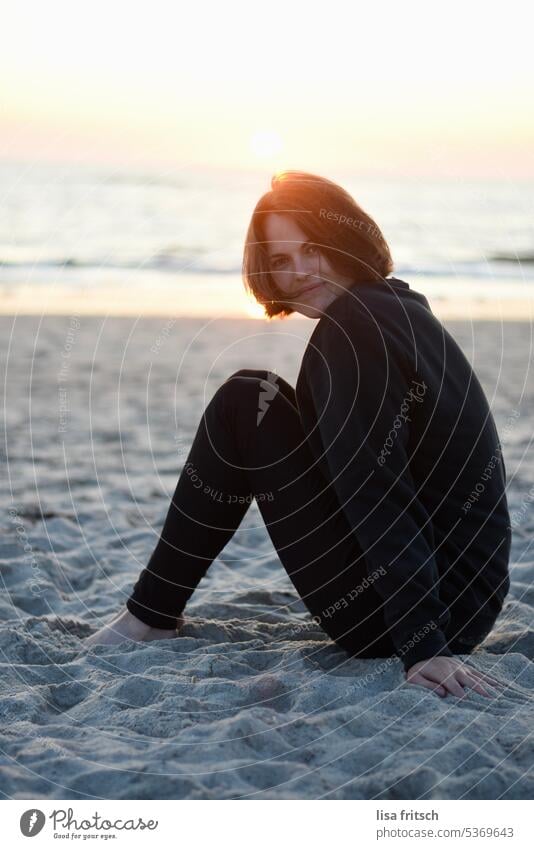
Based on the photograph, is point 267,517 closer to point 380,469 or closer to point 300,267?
point 380,469

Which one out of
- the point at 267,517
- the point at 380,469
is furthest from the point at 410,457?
the point at 267,517

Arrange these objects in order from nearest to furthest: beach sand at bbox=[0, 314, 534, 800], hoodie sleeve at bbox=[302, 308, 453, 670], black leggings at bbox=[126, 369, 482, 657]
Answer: beach sand at bbox=[0, 314, 534, 800]
hoodie sleeve at bbox=[302, 308, 453, 670]
black leggings at bbox=[126, 369, 482, 657]

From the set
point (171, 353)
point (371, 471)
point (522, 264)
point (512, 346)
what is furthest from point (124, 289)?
point (371, 471)

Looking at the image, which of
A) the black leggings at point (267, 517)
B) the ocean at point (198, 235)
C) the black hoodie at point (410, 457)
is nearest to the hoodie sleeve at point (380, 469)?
the black hoodie at point (410, 457)

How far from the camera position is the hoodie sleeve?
2221 millimetres

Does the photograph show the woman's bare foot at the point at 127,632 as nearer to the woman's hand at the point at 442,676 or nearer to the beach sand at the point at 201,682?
the beach sand at the point at 201,682

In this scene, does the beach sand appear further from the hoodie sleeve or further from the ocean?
the ocean

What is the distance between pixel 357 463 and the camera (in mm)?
2229

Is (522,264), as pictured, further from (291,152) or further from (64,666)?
(64,666)

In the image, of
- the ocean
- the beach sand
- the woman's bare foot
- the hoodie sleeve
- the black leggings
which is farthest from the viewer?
the ocean

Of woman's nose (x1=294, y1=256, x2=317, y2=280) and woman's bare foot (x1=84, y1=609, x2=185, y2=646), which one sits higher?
woman's nose (x1=294, y1=256, x2=317, y2=280)

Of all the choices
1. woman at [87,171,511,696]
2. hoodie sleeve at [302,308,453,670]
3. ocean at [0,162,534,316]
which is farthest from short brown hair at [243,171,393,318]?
ocean at [0,162,534,316]

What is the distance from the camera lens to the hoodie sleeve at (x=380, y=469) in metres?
2.22

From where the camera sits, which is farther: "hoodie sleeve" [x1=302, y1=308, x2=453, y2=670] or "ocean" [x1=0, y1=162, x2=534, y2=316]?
"ocean" [x1=0, y1=162, x2=534, y2=316]
